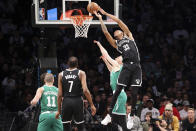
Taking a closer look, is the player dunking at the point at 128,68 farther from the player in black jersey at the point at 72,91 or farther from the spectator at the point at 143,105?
the spectator at the point at 143,105

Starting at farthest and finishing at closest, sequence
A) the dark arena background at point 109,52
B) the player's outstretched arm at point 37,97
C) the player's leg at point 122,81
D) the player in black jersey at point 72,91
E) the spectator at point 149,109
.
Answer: the dark arena background at point 109,52 → the spectator at point 149,109 → the player's leg at point 122,81 → the player in black jersey at point 72,91 → the player's outstretched arm at point 37,97

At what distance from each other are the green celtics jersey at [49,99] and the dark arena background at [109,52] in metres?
3.01

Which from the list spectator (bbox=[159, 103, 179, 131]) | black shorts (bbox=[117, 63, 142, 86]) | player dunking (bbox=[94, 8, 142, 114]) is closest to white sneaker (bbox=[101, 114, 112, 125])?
player dunking (bbox=[94, 8, 142, 114])

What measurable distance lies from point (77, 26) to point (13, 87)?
5484 mm

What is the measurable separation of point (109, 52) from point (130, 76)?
760 centimetres

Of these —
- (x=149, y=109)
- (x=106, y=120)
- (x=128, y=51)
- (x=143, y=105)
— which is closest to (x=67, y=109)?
(x=106, y=120)

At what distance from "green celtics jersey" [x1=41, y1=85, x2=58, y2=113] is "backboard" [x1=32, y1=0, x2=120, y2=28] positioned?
2641 mm

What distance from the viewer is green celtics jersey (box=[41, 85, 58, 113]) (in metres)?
9.88

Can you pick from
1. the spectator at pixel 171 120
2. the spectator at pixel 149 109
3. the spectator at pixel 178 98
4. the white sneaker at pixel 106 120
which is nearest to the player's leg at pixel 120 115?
the white sneaker at pixel 106 120

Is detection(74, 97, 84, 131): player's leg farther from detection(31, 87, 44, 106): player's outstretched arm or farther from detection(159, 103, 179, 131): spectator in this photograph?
detection(159, 103, 179, 131): spectator

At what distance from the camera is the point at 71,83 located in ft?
32.2

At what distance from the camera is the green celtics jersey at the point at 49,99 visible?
389 inches

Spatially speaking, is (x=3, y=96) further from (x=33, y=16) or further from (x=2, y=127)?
(x=33, y=16)

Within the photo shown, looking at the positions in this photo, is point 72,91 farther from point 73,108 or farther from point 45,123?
point 45,123
